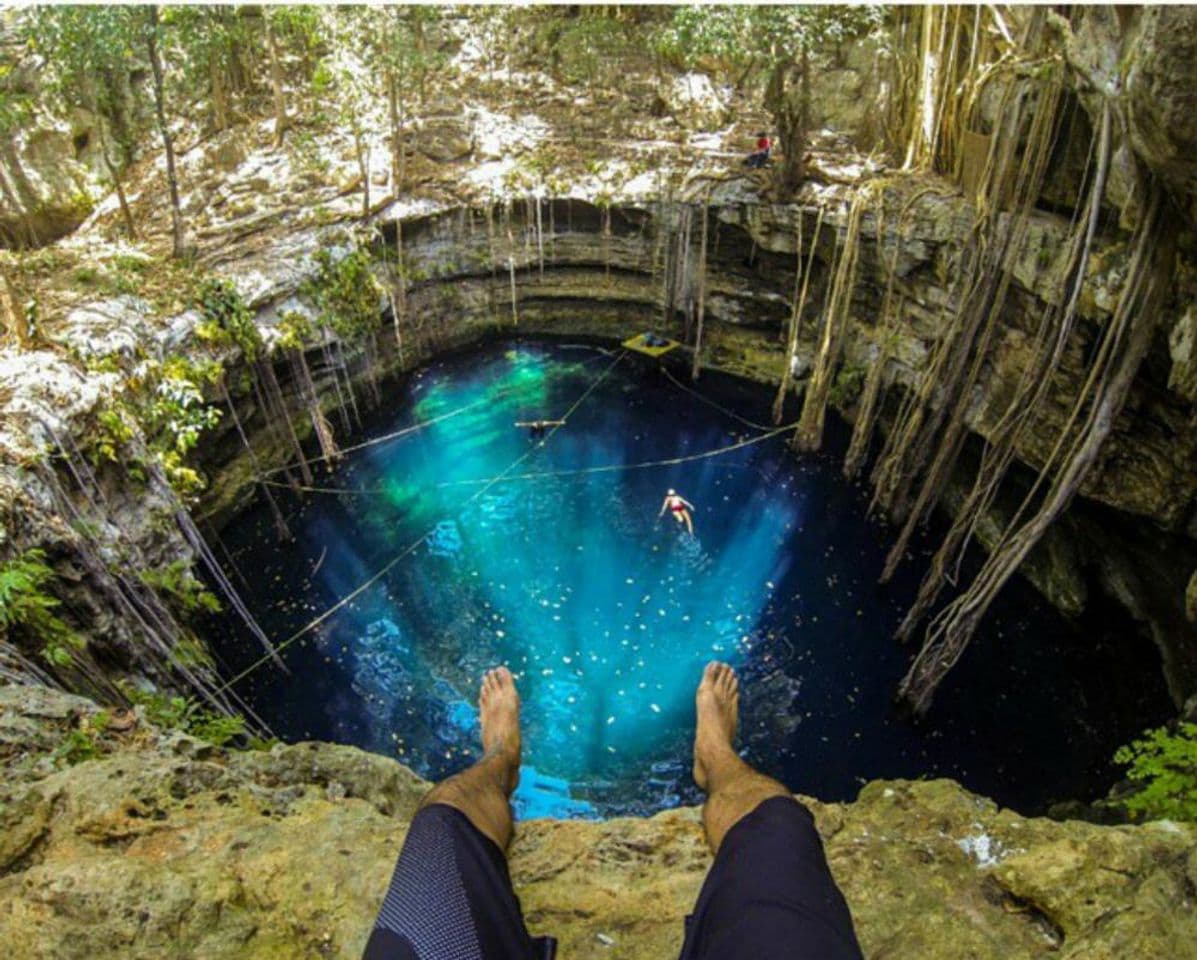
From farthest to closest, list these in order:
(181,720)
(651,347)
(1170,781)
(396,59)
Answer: (651,347) → (396,59) → (181,720) → (1170,781)

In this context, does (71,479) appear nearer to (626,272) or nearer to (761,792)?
(761,792)

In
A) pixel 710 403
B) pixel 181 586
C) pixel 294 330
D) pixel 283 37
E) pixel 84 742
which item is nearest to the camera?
pixel 84 742

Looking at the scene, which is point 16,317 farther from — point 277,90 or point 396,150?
point 277,90

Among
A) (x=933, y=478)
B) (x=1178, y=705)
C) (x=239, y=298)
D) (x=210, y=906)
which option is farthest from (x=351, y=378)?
(x=1178, y=705)

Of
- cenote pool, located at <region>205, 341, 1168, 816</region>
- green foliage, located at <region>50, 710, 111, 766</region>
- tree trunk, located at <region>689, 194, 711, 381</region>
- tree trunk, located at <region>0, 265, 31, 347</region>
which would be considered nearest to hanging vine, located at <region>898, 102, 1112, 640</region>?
cenote pool, located at <region>205, 341, 1168, 816</region>

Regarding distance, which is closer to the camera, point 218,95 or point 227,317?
point 227,317

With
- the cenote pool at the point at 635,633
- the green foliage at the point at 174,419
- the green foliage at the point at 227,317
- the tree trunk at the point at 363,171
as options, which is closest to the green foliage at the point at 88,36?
the green foliage at the point at 227,317

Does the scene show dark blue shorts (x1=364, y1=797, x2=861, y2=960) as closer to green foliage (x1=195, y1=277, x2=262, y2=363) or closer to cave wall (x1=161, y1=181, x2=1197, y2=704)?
cave wall (x1=161, y1=181, x2=1197, y2=704)

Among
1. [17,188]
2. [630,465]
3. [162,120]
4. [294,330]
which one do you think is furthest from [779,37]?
[17,188]
